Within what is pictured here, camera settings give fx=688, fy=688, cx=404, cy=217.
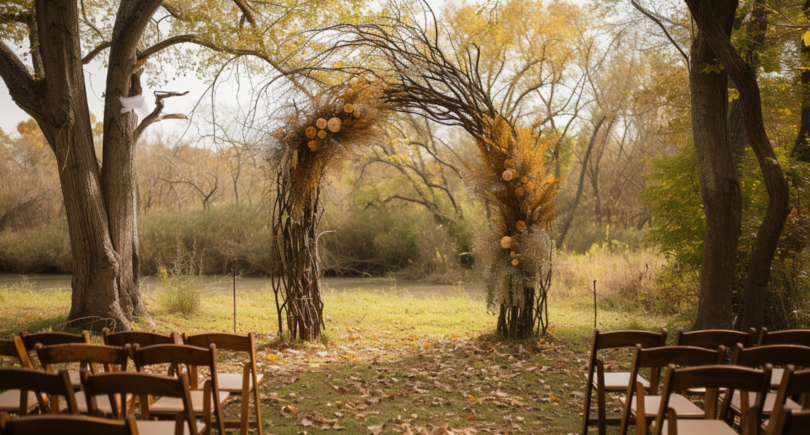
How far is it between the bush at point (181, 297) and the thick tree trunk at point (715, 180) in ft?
26.8

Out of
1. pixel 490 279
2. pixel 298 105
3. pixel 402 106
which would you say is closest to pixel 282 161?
pixel 298 105

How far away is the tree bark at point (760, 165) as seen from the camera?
7560 mm

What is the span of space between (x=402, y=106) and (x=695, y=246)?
17.4 ft

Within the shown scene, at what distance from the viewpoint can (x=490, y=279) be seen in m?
9.34

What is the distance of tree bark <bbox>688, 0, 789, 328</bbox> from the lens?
7.56 m

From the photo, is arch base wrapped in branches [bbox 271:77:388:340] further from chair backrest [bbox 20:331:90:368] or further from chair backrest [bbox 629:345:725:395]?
chair backrest [bbox 629:345:725:395]

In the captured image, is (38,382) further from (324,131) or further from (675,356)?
(324,131)

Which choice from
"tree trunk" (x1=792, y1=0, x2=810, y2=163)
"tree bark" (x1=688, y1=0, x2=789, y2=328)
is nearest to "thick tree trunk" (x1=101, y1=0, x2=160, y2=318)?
"tree bark" (x1=688, y1=0, x2=789, y2=328)

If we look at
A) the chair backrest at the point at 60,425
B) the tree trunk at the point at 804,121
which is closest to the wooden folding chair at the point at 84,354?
the chair backrest at the point at 60,425

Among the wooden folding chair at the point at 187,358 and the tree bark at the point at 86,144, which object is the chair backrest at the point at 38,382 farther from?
the tree bark at the point at 86,144

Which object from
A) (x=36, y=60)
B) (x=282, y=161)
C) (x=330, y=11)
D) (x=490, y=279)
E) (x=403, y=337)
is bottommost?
(x=403, y=337)

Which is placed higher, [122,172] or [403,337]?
[122,172]

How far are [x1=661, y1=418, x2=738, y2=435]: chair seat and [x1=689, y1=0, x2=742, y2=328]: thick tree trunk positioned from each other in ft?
16.9

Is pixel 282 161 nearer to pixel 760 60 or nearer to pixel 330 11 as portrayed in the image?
pixel 330 11
